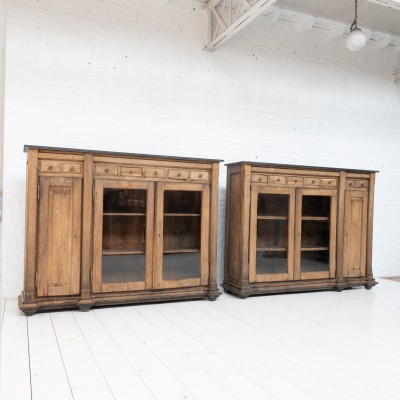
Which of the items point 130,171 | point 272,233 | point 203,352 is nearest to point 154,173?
point 130,171

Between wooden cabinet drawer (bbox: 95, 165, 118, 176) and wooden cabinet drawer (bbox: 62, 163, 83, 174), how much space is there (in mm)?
151

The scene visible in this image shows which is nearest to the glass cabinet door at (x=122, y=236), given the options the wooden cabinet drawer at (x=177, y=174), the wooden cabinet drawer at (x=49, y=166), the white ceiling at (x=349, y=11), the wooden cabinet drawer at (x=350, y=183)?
the wooden cabinet drawer at (x=177, y=174)

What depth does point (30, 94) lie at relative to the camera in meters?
4.21

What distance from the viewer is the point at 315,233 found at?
4.75 metres

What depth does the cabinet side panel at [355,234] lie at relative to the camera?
16.2 feet

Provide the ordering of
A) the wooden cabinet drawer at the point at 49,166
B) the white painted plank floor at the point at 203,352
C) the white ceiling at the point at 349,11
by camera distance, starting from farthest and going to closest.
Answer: the white ceiling at the point at 349,11
the wooden cabinet drawer at the point at 49,166
the white painted plank floor at the point at 203,352

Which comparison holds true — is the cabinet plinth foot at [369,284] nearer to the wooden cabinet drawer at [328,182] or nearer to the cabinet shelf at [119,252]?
the wooden cabinet drawer at [328,182]

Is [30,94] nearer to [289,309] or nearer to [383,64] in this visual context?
[289,309]

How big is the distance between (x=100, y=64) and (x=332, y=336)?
11.7 ft

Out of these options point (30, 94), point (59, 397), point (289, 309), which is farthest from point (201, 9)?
point (59, 397)

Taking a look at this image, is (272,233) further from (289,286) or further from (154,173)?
(154,173)

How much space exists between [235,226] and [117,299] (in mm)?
1497

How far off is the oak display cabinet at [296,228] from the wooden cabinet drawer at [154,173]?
0.90 meters

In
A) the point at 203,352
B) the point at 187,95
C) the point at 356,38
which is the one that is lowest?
the point at 203,352
